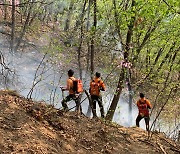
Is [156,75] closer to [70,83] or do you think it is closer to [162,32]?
[162,32]

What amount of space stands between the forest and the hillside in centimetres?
63

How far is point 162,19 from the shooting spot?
47.8 feet

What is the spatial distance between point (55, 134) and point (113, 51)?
65.4ft

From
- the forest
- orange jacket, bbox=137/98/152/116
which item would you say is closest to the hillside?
the forest

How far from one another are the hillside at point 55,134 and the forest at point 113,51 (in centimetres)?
63

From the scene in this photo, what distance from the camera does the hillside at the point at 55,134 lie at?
19.5 ft

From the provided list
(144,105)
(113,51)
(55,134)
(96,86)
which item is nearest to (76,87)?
(96,86)

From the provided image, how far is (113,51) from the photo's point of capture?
86.4 feet

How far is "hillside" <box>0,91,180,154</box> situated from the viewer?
19.5ft

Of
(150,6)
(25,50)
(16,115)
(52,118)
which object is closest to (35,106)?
(52,118)

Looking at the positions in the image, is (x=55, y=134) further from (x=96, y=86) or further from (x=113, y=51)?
(x=113, y=51)

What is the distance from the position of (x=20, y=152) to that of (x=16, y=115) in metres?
1.27

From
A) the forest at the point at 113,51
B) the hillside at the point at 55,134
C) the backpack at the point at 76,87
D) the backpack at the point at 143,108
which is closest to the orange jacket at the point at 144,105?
the backpack at the point at 143,108

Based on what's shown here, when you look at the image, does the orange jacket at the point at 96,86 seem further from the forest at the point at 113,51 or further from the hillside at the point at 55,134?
the hillside at the point at 55,134
